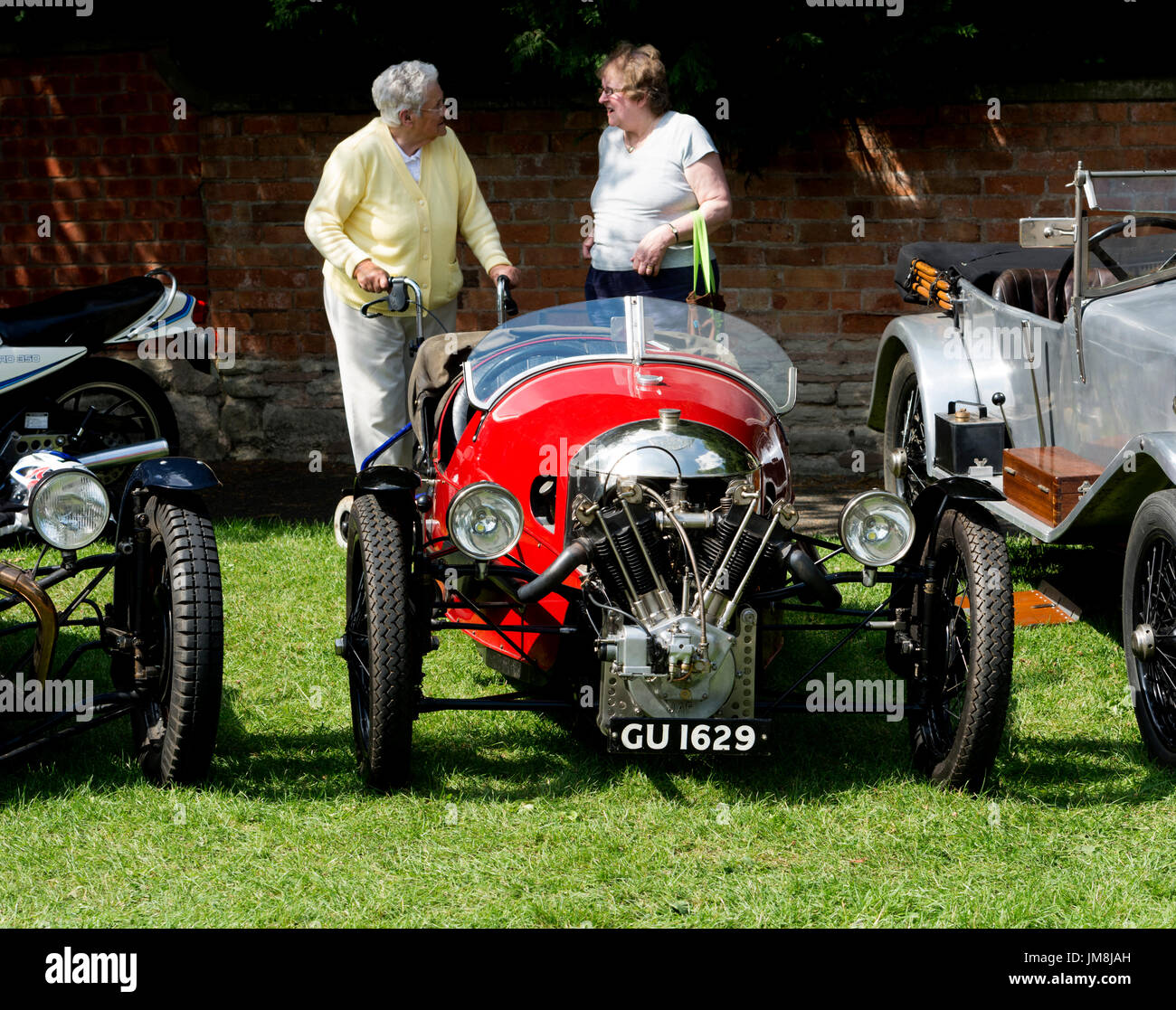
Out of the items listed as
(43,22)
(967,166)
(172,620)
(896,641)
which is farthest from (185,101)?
(896,641)

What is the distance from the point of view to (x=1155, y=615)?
4277 millimetres

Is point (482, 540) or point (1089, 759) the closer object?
point (482, 540)

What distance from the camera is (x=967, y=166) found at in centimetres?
820

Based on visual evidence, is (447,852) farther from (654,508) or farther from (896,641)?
(896,641)

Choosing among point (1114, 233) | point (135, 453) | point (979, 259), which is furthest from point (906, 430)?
point (135, 453)

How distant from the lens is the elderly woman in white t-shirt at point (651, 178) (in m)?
5.96

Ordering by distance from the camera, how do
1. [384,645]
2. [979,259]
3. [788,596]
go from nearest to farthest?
1. [384,645]
2. [788,596]
3. [979,259]

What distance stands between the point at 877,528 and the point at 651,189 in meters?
2.51

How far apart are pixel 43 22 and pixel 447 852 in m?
6.64

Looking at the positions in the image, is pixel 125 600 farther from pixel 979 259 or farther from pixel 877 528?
pixel 979 259

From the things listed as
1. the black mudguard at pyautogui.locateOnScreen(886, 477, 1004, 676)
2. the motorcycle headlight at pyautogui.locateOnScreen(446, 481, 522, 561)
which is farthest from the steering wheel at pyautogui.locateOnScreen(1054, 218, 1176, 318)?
the motorcycle headlight at pyautogui.locateOnScreen(446, 481, 522, 561)

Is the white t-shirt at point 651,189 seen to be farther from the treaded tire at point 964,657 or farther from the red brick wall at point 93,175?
the red brick wall at point 93,175

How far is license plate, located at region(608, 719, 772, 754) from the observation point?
3.74m

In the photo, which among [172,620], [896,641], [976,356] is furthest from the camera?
[976,356]
